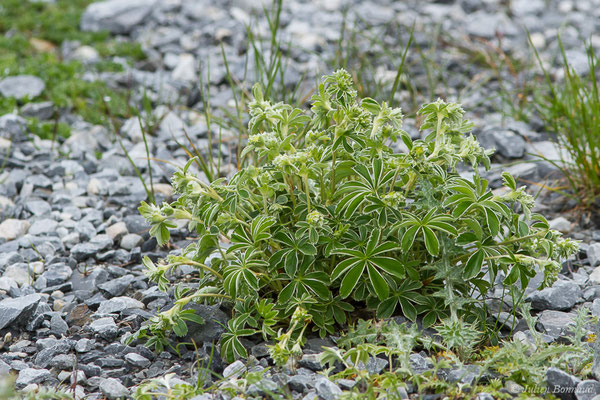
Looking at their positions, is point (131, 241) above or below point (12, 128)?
below

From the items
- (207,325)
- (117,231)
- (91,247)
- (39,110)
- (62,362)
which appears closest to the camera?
(62,362)

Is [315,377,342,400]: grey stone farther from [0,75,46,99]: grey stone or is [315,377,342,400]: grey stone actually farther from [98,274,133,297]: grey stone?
[0,75,46,99]: grey stone

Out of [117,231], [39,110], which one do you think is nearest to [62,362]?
[117,231]

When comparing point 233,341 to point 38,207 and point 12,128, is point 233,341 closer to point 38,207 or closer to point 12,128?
point 38,207

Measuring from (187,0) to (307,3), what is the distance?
3.98 ft

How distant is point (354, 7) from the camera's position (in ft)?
21.5

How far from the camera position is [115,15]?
6.25 meters

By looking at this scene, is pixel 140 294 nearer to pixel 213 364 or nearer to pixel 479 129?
pixel 213 364

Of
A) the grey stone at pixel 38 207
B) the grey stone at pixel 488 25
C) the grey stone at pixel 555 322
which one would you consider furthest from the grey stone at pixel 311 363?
the grey stone at pixel 488 25

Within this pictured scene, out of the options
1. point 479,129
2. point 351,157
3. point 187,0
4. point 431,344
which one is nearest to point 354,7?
point 187,0

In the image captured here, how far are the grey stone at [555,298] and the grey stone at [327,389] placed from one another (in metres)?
1.08

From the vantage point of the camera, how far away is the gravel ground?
8.05 feet

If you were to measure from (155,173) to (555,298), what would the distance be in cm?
239

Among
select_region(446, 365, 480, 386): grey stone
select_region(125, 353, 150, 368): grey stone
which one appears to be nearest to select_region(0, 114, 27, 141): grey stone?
select_region(125, 353, 150, 368): grey stone
